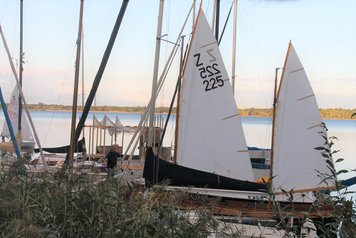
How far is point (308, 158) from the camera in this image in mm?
11891

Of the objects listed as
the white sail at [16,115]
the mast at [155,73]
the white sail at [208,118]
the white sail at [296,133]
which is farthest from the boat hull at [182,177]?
the white sail at [16,115]

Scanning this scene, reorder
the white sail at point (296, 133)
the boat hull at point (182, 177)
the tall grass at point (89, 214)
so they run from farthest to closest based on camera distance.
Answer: the white sail at point (296, 133) < the boat hull at point (182, 177) < the tall grass at point (89, 214)

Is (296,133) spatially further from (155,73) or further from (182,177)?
(155,73)

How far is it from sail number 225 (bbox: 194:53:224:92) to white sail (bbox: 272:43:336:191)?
5.72ft

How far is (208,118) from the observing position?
11.8m

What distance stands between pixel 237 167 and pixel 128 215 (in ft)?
26.4

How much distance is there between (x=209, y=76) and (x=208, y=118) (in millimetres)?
1008

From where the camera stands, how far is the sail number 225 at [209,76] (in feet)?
38.9

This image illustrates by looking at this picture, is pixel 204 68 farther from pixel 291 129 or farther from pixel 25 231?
pixel 25 231

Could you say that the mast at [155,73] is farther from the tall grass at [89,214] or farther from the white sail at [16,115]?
the white sail at [16,115]

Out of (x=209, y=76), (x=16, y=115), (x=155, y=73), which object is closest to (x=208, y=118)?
(x=209, y=76)

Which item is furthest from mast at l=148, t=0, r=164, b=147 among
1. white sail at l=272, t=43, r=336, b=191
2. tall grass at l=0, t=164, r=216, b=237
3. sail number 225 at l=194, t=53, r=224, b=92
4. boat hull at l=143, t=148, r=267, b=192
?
tall grass at l=0, t=164, r=216, b=237

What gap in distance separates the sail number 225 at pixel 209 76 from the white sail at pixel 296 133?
1744 millimetres

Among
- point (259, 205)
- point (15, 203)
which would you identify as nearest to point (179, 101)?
point (259, 205)
